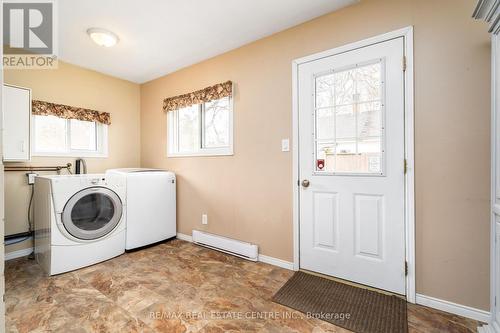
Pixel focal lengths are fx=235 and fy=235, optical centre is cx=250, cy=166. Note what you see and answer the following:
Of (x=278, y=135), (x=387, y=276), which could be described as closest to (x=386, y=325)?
(x=387, y=276)

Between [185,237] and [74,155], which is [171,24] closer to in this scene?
[74,155]

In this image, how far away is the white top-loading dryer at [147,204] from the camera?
2.75 m

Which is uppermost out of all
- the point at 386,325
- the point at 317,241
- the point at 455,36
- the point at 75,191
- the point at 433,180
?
the point at 455,36

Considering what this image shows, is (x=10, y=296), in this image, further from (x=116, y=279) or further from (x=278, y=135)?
(x=278, y=135)

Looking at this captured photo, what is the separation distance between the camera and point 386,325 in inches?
59.5

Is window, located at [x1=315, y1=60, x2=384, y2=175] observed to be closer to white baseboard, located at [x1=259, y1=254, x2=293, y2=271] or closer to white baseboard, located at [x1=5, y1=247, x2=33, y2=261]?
white baseboard, located at [x1=259, y1=254, x2=293, y2=271]

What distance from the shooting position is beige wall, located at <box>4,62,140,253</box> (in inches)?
102

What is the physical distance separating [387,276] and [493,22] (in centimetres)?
175

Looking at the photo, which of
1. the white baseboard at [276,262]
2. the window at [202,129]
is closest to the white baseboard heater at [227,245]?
the white baseboard at [276,262]

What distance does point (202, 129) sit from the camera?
3.12 meters

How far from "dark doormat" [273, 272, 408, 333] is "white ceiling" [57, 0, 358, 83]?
2365mm

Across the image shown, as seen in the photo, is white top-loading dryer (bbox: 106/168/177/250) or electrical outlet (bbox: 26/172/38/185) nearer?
electrical outlet (bbox: 26/172/38/185)

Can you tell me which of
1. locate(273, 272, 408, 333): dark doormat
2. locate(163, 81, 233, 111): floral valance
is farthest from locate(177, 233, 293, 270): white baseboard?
locate(163, 81, 233, 111): floral valance

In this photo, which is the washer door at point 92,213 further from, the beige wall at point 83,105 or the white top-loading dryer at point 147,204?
the beige wall at point 83,105
